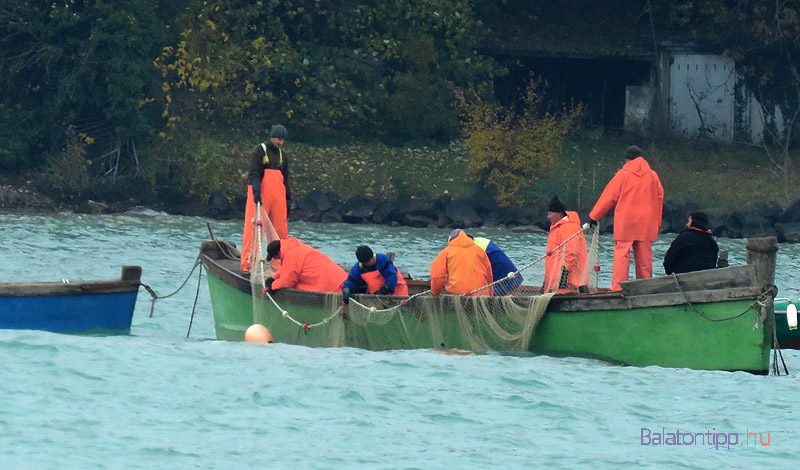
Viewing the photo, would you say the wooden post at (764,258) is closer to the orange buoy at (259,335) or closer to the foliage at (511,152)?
the orange buoy at (259,335)

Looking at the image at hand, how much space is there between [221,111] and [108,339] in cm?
2234

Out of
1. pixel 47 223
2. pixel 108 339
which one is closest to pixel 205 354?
pixel 108 339

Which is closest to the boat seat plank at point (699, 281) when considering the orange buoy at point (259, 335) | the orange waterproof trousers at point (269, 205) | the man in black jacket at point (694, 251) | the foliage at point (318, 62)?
the man in black jacket at point (694, 251)

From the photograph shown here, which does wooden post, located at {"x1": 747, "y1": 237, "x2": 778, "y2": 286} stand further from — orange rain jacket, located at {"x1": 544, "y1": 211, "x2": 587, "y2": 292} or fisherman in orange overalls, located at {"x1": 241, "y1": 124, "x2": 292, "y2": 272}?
fisherman in orange overalls, located at {"x1": 241, "y1": 124, "x2": 292, "y2": 272}

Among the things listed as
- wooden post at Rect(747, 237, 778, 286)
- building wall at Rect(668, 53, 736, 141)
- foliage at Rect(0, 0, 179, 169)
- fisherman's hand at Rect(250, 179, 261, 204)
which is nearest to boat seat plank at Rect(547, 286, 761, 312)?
wooden post at Rect(747, 237, 778, 286)

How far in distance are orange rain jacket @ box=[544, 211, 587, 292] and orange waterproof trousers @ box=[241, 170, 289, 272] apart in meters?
3.60

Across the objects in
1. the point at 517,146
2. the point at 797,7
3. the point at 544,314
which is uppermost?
the point at 797,7

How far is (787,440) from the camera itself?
12.1 m

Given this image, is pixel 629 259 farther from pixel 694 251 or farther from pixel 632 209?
pixel 694 251

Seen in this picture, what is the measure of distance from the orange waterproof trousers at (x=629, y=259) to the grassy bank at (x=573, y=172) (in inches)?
743

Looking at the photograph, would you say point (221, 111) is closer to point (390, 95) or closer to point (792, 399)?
point (390, 95)

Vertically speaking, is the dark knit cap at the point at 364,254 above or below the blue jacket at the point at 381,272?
above

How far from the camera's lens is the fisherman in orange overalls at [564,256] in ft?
47.5

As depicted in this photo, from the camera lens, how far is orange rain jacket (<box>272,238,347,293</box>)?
608 inches
